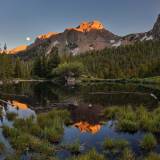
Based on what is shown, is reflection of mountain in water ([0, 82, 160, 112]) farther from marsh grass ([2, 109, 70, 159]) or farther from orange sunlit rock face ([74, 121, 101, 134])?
marsh grass ([2, 109, 70, 159])

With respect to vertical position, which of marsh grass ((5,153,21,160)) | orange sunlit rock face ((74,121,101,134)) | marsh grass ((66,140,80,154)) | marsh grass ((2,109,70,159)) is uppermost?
marsh grass ((2,109,70,159))

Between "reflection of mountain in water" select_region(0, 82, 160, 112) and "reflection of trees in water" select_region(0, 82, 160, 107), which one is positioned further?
"reflection of trees in water" select_region(0, 82, 160, 107)

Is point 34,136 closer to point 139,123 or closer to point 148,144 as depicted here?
point 148,144

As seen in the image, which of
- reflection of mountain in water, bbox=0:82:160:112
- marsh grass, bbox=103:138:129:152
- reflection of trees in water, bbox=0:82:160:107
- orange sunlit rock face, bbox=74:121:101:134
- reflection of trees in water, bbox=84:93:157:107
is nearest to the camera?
marsh grass, bbox=103:138:129:152

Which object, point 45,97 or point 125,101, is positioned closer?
point 125,101

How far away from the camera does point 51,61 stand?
174 metres

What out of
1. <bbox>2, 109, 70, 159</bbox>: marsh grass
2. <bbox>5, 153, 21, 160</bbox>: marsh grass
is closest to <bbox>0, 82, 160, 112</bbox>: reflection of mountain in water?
<bbox>2, 109, 70, 159</bbox>: marsh grass

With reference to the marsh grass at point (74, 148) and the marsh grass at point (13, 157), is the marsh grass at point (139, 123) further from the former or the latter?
the marsh grass at point (13, 157)

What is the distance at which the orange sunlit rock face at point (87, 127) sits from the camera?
92.2 ft

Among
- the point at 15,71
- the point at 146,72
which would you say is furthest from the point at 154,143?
the point at 15,71

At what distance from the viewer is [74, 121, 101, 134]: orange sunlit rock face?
2811 cm

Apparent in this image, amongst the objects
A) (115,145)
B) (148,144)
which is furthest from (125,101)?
(115,145)

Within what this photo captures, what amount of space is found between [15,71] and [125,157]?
490ft

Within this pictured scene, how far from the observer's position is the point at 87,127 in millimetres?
29688
